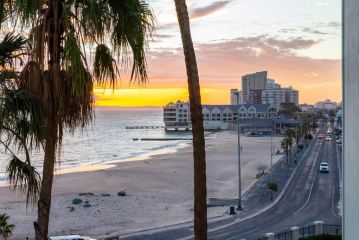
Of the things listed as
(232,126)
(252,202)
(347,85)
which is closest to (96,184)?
(252,202)

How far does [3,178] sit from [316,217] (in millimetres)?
36375

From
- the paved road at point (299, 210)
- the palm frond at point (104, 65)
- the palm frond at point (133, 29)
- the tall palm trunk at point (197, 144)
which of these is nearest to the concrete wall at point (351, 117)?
the tall palm trunk at point (197, 144)

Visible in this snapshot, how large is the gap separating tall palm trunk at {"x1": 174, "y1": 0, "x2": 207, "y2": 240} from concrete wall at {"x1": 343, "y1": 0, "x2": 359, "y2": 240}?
8.10 ft

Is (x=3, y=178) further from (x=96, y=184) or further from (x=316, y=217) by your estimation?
(x=316, y=217)

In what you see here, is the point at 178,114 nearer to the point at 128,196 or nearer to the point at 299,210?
the point at 128,196

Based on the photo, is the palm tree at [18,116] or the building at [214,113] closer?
the palm tree at [18,116]

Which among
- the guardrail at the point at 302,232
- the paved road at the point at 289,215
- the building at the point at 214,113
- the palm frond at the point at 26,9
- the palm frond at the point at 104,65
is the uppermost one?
the palm frond at the point at 26,9

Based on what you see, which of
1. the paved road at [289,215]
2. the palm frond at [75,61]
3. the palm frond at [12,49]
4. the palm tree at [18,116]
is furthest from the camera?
the paved road at [289,215]

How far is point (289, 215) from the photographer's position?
103 ft

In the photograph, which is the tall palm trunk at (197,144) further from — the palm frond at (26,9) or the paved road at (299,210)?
the paved road at (299,210)

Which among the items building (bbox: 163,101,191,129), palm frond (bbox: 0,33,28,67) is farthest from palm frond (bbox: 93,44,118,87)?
building (bbox: 163,101,191,129)

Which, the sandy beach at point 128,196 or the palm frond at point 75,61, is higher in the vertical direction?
the palm frond at point 75,61

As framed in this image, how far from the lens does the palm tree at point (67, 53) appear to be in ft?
22.1

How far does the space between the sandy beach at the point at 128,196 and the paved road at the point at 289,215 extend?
→ 3.43 meters
